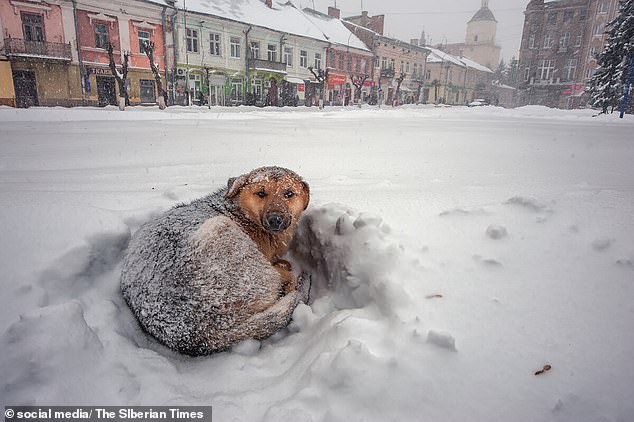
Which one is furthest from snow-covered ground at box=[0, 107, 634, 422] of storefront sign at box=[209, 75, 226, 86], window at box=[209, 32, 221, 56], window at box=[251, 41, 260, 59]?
window at box=[251, 41, 260, 59]

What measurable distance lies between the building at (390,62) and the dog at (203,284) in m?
44.3

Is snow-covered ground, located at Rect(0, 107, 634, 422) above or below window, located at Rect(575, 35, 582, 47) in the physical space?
below

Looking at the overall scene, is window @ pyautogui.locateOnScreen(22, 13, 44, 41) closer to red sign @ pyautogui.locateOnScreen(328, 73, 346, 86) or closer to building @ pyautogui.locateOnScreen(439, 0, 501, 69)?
red sign @ pyautogui.locateOnScreen(328, 73, 346, 86)

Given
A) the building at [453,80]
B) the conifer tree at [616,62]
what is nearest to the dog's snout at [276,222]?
the conifer tree at [616,62]

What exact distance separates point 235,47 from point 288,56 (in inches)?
257

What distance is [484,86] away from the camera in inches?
2719

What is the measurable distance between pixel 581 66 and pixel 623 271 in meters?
58.7

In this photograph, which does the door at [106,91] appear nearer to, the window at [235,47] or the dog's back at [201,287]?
the window at [235,47]

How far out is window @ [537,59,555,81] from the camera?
1931 inches

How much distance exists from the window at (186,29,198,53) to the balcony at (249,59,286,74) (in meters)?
5.28

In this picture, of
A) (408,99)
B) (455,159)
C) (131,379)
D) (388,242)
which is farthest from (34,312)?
(408,99)

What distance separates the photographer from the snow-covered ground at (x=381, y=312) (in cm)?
141

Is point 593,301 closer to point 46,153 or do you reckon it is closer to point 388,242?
point 388,242

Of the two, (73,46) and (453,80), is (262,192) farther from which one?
(453,80)
